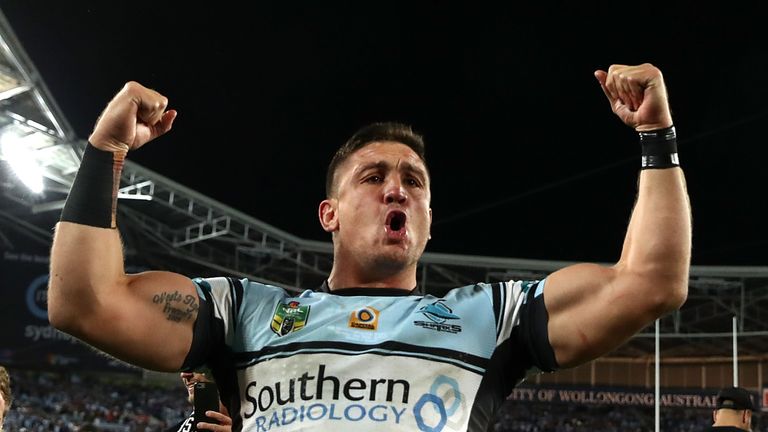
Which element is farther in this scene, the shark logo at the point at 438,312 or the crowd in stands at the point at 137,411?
the crowd in stands at the point at 137,411

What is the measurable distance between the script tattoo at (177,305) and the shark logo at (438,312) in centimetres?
63

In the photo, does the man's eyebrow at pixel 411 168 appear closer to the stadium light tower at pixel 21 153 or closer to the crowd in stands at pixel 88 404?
the stadium light tower at pixel 21 153

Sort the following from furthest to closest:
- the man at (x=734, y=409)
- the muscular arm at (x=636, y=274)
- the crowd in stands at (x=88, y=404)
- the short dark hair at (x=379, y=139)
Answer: the crowd in stands at (x=88, y=404) → the man at (x=734, y=409) → the short dark hair at (x=379, y=139) → the muscular arm at (x=636, y=274)

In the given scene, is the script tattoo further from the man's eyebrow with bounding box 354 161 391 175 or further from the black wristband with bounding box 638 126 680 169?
the black wristband with bounding box 638 126 680 169

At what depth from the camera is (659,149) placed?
88.7 inches

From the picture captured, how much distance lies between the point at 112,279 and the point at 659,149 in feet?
4.71

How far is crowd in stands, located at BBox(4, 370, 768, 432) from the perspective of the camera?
2433 cm

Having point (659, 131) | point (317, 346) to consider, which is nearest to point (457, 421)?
point (317, 346)

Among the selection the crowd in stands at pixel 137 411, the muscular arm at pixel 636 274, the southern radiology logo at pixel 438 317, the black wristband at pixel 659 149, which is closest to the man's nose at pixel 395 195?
the southern radiology logo at pixel 438 317

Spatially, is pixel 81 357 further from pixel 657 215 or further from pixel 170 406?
pixel 657 215

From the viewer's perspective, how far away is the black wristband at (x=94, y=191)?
2.21 m

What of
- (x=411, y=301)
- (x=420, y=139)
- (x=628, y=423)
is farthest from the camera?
(x=628, y=423)

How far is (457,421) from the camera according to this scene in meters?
2.28

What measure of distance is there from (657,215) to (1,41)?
12847 millimetres
